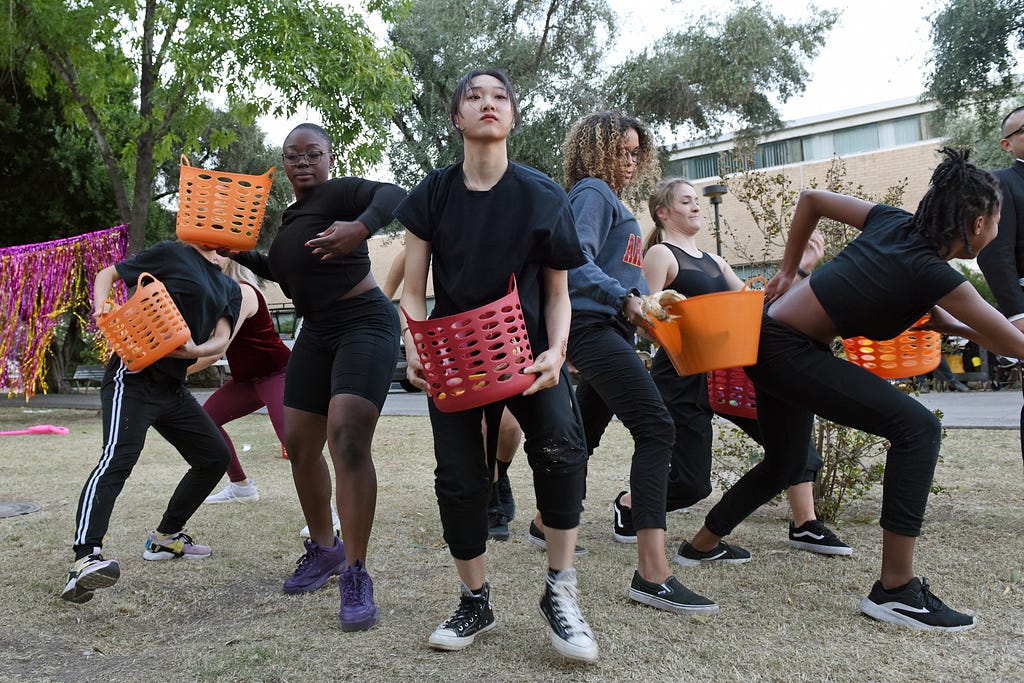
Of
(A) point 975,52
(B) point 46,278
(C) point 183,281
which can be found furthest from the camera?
(A) point 975,52

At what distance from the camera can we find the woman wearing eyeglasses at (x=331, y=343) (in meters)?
3.37

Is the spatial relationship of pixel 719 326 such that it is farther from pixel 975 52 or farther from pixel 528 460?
pixel 975 52

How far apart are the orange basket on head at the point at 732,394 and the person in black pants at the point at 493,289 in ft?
4.61

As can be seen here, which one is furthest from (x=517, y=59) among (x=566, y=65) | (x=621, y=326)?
(x=621, y=326)

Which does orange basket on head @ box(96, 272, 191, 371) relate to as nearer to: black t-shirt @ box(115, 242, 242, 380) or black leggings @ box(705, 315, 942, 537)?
black t-shirt @ box(115, 242, 242, 380)

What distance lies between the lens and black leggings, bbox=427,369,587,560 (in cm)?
283

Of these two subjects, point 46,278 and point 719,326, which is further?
point 46,278

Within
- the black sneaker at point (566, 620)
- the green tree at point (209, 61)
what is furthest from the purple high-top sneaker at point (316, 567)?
the green tree at point (209, 61)

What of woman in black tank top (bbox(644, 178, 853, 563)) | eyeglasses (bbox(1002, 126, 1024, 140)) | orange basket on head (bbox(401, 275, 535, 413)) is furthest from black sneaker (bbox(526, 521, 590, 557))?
eyeglasses (bbox(1002, 126, 1024, 140))

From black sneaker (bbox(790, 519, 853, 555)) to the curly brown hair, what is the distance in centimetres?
181

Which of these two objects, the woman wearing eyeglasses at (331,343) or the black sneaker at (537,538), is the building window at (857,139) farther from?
the woman wearing eyeglasses at (331,343)

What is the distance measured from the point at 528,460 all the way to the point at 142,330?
6.83 feet

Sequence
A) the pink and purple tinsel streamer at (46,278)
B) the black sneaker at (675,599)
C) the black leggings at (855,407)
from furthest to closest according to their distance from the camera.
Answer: the pink and purple tinsel streamer at (46,278), the black sneaker at (675,599), the black leggings at (855,407)

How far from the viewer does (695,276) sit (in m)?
4.00
